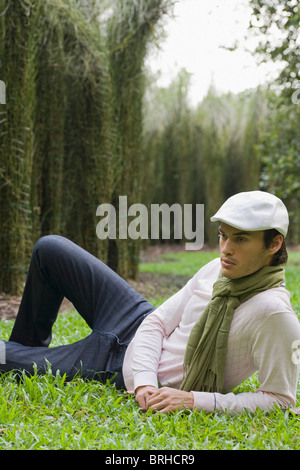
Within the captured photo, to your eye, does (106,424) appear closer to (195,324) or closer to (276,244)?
(195,324)

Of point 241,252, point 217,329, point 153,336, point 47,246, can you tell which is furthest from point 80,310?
point 241,252

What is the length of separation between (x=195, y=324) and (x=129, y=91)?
460cm

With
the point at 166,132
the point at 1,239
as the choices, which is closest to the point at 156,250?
the point at 166,132

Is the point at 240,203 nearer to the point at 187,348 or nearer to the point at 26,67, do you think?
the point at 187,348

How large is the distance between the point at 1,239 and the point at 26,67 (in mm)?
1410

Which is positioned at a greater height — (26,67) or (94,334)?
(26,67)

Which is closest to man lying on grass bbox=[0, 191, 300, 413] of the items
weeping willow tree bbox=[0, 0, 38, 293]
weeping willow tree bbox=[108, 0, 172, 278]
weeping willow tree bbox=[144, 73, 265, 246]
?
weeping willow tree bbox=[0, 0, 38, 293]

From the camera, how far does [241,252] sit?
157 cm

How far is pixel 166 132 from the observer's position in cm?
1168

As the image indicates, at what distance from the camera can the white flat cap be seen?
1511 mm

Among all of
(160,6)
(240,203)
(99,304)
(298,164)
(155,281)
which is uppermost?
(160,6)

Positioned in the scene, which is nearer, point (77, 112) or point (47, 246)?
point (47, 246)

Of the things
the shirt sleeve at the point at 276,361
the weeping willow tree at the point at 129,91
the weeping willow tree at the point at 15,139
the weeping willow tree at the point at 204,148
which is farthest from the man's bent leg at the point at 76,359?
the weeping willow tree at the point at 204,148

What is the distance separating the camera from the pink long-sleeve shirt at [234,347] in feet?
4.99
